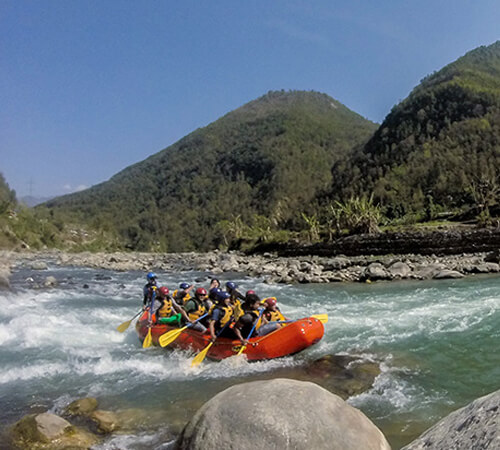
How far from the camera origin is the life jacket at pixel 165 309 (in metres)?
11.2

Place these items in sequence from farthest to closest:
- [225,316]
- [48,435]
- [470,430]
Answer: [225,316]
[48,435]
[470,430]

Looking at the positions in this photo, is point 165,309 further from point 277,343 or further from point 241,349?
point 277,343

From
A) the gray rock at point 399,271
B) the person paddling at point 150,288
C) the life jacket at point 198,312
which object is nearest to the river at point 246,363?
the person paddling at point 150,288

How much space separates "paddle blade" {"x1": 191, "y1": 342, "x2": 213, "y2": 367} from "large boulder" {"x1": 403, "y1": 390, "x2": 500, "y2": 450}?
6.18 metres

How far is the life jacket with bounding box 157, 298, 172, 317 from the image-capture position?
11250mm

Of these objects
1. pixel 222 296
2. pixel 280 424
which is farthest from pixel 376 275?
pixel 280 424

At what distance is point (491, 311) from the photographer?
1209 centimetres

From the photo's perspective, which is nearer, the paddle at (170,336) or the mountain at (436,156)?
the paddle at (170,336)

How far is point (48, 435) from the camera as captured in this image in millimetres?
5797

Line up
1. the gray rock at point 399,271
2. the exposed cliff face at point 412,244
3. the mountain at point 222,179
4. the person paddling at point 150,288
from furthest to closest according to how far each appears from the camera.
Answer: the mountain at point 222,179
the exposed cliff face at point 412,244
the gray rock at point 399,271
the person paddling at point 150,288

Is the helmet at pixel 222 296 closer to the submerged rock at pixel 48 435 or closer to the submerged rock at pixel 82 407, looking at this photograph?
the submerged rock at pixel 82 407

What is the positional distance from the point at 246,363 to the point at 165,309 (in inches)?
125

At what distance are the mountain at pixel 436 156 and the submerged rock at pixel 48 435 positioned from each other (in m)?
36.4

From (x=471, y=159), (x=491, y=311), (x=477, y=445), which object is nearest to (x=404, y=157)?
(x=471, y=159)
